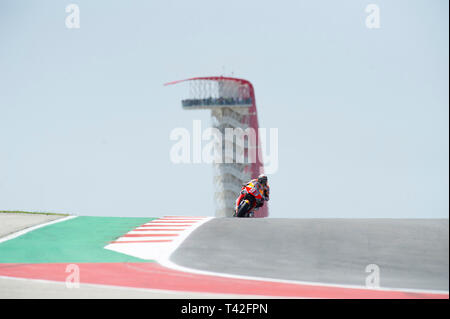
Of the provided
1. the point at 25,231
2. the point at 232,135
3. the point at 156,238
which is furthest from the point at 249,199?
the point at 232,135

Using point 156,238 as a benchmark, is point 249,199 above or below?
above

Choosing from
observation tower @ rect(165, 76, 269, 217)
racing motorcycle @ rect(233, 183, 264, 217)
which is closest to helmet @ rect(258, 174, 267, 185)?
racing motorcycle @ rect(233, 183, 264, 217)

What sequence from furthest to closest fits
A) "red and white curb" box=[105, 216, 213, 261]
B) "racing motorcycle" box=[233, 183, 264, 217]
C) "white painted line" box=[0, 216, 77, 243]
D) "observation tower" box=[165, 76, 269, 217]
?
"observation tower" box=[165, 76, 269, 217] → "racing motorcycle" box=[233, 183, 264, 217] → "white painted line" box=[0, 216, 77, 243] → "red and white curb" box=[105, 216, 213, 261]

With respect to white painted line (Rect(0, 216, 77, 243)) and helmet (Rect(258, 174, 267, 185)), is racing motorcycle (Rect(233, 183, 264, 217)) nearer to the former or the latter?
helmet (Rect(258, 174, 267, 185))

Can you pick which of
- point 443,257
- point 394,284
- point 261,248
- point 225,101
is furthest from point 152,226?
point 225,101

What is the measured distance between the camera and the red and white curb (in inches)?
424

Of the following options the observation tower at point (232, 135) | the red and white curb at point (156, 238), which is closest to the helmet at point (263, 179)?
the red and white curb at point (156, 238)

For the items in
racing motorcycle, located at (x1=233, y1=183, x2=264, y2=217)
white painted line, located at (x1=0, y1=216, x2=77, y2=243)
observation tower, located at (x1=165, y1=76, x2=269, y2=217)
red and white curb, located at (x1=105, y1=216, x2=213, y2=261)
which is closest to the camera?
red and white curb, located at (x1=105, y1=216, x2=213, y2=261)

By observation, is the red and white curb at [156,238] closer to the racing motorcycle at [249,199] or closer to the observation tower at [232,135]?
the racing motorcycle at [249,199]

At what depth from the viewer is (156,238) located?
12086 mm

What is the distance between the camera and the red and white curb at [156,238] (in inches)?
424

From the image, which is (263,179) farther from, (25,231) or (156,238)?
(25,231)
